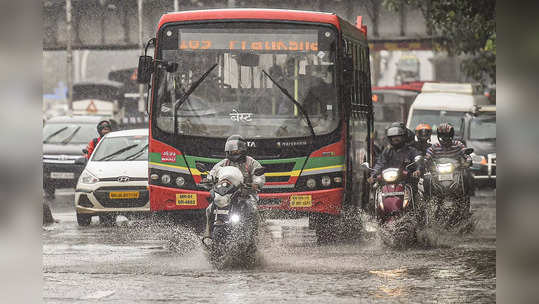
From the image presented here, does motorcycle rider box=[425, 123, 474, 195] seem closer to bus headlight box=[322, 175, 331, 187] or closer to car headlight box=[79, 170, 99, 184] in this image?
bus headlight box=[322, 175, 331, 187]

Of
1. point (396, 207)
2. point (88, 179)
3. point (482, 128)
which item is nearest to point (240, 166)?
point (396, 207)

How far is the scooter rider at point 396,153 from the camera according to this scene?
45.3 ft

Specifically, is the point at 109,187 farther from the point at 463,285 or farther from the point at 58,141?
the point at 58,141

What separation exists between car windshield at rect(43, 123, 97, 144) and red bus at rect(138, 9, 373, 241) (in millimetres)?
11837

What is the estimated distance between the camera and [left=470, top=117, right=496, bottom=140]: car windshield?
1100 inches

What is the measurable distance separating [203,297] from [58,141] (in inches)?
687

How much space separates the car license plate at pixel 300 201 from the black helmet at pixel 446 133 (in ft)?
8.22

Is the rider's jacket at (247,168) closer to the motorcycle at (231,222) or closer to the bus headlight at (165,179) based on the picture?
the motorcycle at (231,222)

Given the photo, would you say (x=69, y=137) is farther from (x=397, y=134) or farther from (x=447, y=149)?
(x=397, y=134)

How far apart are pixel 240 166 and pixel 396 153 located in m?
2.65

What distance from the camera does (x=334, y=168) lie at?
14.5 m

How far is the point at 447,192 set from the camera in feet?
51.1
